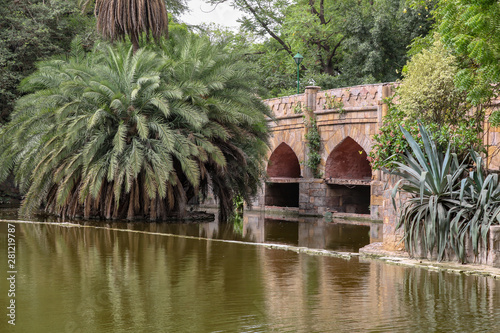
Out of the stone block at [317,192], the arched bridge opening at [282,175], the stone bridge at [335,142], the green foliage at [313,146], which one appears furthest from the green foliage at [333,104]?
the arched bridge opening at [282,175]

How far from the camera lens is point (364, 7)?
93.0 feet

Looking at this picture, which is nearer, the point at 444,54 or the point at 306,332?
the point at 306,332

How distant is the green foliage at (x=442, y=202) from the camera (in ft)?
29.0

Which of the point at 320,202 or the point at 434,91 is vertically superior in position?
the point at 434,91

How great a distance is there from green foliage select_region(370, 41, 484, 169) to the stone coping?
4.79ft

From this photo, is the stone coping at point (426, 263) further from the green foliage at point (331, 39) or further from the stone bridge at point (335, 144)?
the green foliage at point (331, 39)

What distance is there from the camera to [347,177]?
2238cm

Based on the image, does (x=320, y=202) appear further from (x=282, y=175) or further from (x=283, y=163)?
(x=282, y=175)

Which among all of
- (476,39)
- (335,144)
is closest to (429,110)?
(476,39)

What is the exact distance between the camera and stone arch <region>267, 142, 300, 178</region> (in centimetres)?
2483

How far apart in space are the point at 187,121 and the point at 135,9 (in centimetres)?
379

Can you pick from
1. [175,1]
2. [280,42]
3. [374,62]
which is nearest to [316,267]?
[374,62]

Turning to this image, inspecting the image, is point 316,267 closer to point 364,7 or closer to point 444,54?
point 444,54

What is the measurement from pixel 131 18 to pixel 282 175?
10.1 metres
